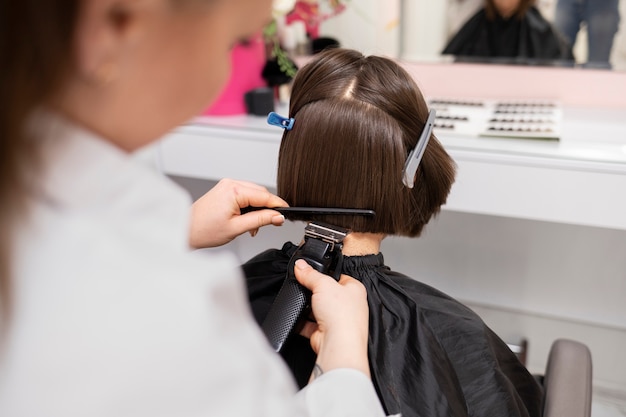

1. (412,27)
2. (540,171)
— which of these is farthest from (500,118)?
(412,27)

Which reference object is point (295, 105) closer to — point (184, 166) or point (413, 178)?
point (413, 178)

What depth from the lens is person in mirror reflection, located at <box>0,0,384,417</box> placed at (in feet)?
1.42

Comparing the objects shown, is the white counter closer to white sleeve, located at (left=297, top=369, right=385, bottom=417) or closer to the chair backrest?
the chair backrest

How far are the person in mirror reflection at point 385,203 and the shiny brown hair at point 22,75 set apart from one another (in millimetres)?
693

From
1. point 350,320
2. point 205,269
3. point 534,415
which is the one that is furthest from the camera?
point 534,415

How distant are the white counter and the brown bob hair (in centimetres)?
51

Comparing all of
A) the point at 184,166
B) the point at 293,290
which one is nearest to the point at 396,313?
the point at 293,290

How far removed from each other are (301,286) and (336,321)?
0.13 metres

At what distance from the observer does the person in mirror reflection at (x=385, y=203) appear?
108 centimetres

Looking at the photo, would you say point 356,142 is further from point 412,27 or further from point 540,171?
point 412,27

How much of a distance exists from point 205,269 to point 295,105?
69cm

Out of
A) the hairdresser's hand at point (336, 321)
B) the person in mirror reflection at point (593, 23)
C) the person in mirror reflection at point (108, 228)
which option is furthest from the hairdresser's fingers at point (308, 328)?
the person in mirror reflection at point (593, 23)

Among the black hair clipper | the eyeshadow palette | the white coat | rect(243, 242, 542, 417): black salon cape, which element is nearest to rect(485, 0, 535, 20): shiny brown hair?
the eyeshadow palette

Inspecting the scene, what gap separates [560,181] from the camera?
5.19 feet
